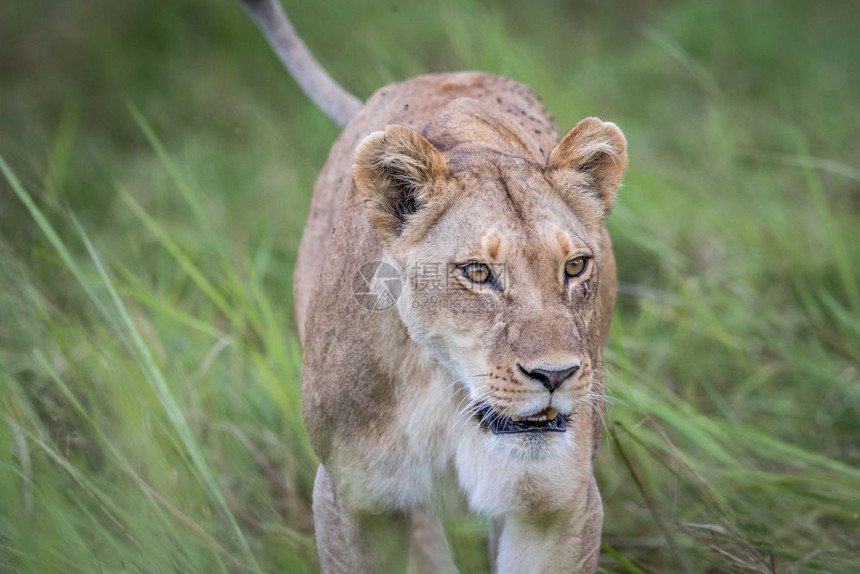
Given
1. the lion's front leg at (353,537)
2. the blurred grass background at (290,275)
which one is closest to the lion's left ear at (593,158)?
the blurred grass background at (290,275)

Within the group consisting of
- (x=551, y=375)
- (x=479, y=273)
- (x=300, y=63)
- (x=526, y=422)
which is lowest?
(x=526, y=422)

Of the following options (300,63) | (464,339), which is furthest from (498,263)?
(300,63)

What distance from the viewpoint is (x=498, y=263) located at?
3.09 meters

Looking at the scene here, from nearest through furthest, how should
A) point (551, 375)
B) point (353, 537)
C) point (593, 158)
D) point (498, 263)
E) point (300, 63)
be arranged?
point (551, 375) < point (498, 263) < point (593, 158) < point (353, 537) < point (300, 63)

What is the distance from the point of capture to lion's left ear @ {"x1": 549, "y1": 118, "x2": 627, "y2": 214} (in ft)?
11.2

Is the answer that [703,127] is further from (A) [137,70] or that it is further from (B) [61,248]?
(B) [61,248]

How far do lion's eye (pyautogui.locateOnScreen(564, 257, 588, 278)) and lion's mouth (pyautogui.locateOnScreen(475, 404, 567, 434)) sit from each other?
1.24ft

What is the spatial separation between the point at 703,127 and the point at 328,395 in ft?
20.3

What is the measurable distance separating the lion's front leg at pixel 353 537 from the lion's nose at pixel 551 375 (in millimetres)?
905

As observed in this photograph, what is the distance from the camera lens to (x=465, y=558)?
4809mm

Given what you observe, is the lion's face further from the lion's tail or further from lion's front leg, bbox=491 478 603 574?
the lion's tail

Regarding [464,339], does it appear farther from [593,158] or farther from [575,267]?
[593,158]

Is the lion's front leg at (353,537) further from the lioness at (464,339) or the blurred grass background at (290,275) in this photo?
the blurred grass background at (290,275)

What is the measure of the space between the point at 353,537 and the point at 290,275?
3.30 metres
